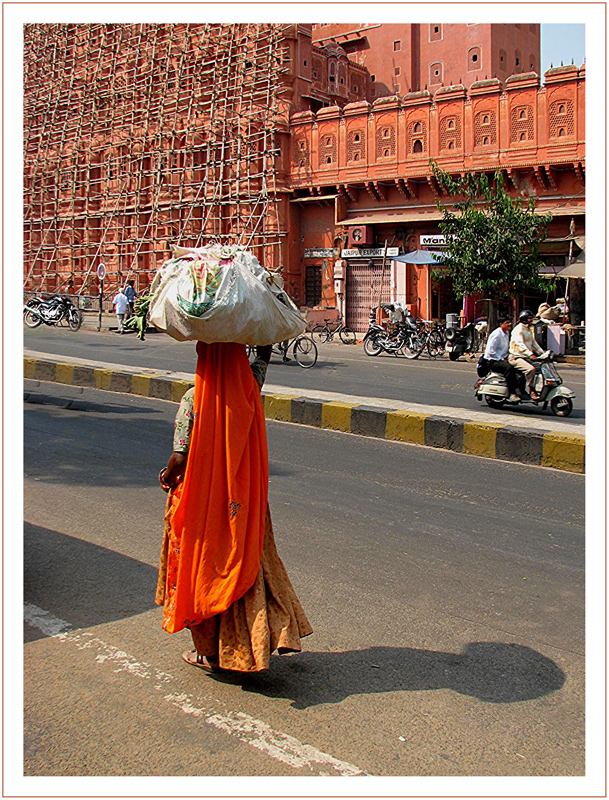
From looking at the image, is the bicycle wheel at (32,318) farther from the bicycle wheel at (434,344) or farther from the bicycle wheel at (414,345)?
the bicycle wheel at (434,344)

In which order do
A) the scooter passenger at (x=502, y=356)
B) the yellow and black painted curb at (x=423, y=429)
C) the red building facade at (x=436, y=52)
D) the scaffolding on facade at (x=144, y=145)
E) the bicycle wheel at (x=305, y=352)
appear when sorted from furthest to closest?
the red building facade at (x=436, y=52) → the scaffolding on facade at (x=144, y=145) → the bicycle wheel at (x=305, y=352) → the scooter passenger at (x=502, y=356) → the yellow and black painted curb at (x=423, y=429)

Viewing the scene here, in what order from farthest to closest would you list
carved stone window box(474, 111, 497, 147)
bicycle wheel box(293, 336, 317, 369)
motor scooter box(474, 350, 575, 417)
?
carved stone window box(474, 111, 497, 147) → bicycle wheel box(293, 336, 317, 369) → motor scooter box(474, 350, 575, 417)

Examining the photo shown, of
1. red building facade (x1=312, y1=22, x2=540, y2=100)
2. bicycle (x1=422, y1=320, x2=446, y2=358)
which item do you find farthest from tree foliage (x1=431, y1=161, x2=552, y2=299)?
red building facade (x1=312, y1=22, x2=540, y2=100)

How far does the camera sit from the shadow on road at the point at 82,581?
384 centimetres

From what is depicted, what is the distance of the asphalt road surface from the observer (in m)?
2.66

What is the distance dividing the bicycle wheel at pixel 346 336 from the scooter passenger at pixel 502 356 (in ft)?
41.5

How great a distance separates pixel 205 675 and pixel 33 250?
38.8 m

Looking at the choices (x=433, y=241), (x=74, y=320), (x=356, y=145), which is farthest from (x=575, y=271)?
(x=74, y=320)

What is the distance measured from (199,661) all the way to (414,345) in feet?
54.2

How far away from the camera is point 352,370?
15.8 meters

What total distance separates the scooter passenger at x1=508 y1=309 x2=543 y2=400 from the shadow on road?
743cm

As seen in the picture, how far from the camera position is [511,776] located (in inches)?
100

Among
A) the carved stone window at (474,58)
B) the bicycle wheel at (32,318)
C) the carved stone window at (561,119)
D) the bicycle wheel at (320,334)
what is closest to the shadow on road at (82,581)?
the bicycle wheel at (320,334)

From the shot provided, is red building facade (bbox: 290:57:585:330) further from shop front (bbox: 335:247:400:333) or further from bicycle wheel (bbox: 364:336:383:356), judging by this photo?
bicycle wheel (bbox: 364:336:383:356)
